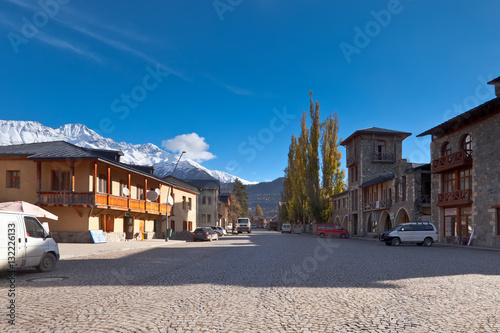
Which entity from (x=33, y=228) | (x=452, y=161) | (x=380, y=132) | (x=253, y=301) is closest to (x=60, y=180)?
(x=33, y=228)

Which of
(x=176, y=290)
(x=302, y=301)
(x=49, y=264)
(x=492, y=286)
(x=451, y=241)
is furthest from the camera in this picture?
(x=451, y=241)

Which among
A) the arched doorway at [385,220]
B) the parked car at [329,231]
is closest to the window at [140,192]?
the parked car at [329,231]

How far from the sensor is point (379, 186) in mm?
50125

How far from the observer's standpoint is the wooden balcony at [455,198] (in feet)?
104

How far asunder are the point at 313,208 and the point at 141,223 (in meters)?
27.3

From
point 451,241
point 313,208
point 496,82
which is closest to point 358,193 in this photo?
point 313,208

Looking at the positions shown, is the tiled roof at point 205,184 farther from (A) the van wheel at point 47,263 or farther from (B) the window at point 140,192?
(A) the van wheel at point 47,263

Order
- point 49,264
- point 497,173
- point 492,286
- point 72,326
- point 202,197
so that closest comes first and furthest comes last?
point 72,326
point 492,286
point 49,264
point 497,173
point 202,197

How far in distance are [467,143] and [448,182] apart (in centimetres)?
445

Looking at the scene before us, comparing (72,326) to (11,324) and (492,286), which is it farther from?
(492,286)

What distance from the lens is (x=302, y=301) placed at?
308 inches

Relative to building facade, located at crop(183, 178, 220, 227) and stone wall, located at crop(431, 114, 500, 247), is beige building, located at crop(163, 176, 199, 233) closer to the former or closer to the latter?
building facade, located at crop(183, 178, 220, 227)

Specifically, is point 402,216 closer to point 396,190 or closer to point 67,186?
point 396,190

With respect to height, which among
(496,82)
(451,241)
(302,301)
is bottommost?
(451,241)
